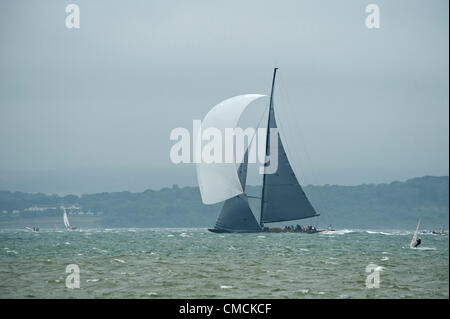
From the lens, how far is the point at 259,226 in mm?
80125

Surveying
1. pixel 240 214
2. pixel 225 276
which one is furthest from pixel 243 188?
pixel 225 276

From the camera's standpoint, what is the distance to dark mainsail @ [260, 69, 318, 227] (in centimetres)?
7925

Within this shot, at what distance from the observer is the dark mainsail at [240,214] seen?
77562mm

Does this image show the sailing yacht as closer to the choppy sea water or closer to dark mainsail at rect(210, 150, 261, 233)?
dark mainsail at rect(210, 150, 261, 233)

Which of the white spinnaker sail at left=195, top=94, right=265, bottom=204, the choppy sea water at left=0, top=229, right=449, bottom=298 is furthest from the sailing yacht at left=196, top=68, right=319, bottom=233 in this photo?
the choppy sea water at left=0, top=229, right=449, bottom=298

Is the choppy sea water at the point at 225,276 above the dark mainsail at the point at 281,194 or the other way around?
the other way around

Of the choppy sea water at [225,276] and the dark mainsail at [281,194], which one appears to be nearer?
the choppy sea water at [225,276]

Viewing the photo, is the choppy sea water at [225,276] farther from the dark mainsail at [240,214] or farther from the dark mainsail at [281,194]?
the dark mainsail at [281,194]

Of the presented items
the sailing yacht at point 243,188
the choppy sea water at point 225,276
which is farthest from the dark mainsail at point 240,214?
the choppy sea water at point 225,276

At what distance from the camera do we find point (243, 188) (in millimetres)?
77938

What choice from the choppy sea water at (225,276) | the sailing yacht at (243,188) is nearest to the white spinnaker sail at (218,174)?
the sailing yacht at (243,188)

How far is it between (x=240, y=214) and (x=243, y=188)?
2.99 m

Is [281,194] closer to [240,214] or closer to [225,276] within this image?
[240,214]
